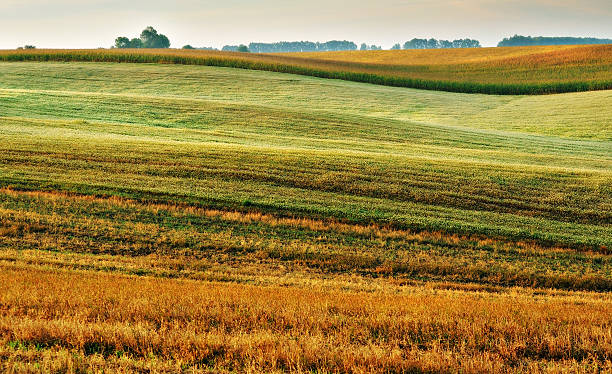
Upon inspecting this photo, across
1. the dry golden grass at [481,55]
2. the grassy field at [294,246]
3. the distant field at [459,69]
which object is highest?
the dry golden grass at [481,55]

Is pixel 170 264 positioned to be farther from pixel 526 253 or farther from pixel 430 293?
pixel 526 253

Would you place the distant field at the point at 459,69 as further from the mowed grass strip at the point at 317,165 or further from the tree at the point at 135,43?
the tree at the point at 135,43

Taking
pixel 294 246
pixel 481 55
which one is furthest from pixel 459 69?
pixel 294 246

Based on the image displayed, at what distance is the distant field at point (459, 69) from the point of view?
213ft

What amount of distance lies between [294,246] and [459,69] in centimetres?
6946

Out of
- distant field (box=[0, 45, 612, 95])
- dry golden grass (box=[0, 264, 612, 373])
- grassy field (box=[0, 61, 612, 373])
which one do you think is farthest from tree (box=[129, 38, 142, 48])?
dry golden grass (box=[0, 264, 612, 373])

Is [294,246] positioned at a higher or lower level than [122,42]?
lower

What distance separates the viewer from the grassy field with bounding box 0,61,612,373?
23.8ft

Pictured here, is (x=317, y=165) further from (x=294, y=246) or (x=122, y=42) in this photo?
(x=122, y=42)

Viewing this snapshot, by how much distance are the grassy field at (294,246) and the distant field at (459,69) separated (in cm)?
3076

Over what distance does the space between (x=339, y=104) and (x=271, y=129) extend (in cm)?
1653

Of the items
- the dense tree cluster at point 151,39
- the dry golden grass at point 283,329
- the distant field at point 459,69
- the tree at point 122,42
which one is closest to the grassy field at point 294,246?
the dry golden grass at point 283,329

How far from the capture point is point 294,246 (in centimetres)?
→ 1482

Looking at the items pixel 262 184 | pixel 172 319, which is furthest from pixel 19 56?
pixel 172 319
